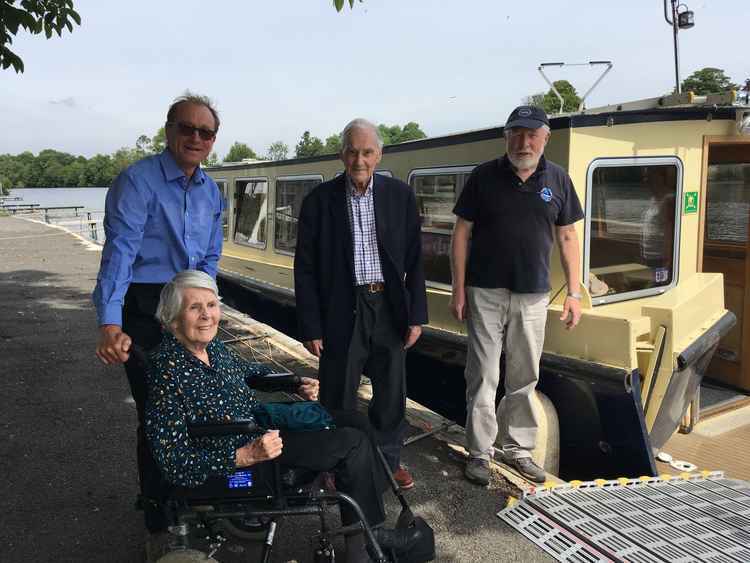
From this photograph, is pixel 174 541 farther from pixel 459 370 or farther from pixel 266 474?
pixel 459 370

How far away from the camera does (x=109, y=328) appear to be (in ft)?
7.78

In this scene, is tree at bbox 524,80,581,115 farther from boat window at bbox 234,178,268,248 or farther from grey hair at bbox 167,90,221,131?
boat window at bbox 234,178,268,248

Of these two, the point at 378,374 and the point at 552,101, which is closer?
the point at 378,374

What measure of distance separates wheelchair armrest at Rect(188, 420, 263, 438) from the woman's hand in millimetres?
90

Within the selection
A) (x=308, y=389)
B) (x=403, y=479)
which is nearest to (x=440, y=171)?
(x=403, y=479)

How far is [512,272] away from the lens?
131 inches

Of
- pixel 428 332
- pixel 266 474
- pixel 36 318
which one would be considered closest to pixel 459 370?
pixel 428 332

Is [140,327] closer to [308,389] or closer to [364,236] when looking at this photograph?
[308,389]

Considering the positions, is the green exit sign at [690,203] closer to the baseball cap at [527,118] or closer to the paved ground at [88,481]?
the baseball cap at [527,118]

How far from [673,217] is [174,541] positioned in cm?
398

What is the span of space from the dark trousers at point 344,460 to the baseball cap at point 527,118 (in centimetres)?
179

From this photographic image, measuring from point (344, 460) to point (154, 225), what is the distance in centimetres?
132

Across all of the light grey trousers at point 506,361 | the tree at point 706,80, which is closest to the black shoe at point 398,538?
the light grey trousers at point 506,361

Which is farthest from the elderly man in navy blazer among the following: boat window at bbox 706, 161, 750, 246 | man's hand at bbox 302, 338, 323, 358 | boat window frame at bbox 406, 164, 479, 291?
boat window at bbox 706, 161, 750, 246
